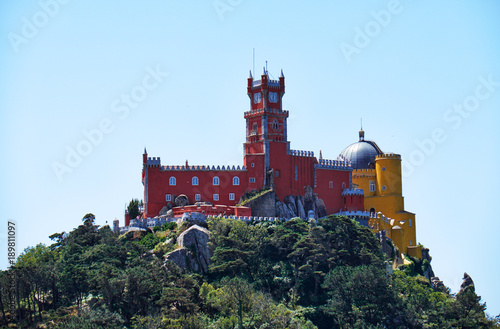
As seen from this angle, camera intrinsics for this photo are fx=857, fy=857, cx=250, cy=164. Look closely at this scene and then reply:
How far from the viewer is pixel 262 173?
318ft

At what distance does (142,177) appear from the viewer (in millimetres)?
97375

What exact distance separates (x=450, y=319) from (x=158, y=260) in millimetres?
28028

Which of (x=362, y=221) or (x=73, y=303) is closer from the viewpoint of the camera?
(x=73, y=303)

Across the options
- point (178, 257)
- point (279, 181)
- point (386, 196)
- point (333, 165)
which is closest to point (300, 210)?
point (279, 181)

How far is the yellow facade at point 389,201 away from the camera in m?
98.9

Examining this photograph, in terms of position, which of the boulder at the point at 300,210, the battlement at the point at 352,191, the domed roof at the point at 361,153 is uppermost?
the domed roof at the point at 361,153

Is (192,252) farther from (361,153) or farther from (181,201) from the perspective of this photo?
(361,153)

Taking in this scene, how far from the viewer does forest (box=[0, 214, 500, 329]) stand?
2955 inches

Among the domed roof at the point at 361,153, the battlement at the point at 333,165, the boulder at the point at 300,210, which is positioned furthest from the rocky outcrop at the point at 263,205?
the domed roof at the point at 361,153

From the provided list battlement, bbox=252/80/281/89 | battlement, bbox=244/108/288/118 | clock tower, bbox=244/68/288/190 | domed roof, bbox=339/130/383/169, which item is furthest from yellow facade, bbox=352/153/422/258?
battlement, bbox=252/80/281/89

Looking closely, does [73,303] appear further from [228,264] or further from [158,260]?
[228,264]

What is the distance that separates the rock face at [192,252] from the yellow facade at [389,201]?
74.2 feet

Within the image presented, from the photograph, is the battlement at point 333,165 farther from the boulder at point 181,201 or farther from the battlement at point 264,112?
the boulder at point 181,201

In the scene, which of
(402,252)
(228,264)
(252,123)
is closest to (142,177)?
(252,123)
